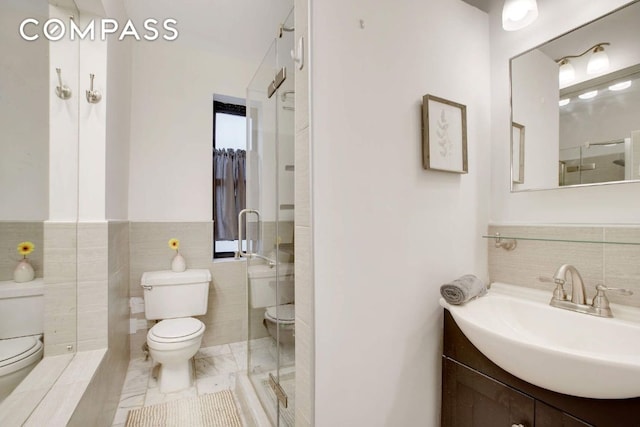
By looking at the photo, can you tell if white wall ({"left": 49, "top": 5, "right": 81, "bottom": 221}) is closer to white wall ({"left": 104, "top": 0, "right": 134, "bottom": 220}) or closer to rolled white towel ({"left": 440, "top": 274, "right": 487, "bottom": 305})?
white wall ({"left": 104, "top": 0, "right": 134, "bottom": 220})

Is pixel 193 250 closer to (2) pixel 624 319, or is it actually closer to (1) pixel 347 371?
(1) pixel 347 371

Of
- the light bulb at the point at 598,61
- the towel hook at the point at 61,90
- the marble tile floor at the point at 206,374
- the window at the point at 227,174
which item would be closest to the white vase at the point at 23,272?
the towel hook at the point at 61,90

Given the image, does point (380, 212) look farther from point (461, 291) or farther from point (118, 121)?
point (118, 121)

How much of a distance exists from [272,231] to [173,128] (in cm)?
153

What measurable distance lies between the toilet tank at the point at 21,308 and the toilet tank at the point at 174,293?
0.68 meters

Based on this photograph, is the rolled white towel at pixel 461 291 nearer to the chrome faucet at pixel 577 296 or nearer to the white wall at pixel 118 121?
the chrome faucet at pixel 577 296

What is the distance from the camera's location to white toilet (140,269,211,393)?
1.83 meters

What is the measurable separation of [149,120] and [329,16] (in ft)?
6.58

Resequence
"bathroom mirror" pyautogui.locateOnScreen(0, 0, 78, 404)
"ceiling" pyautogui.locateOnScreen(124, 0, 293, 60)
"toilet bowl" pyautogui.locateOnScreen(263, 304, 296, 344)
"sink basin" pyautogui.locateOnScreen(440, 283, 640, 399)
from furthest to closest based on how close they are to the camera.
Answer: "ceiling" pyautogui.locateOnScreen(124, 0, 293, 60), "toilet bowl" pyautogui.locateOnScreen(263, 304, 296, 344), "bathroom mirror" pyautogui.locateOnScreen(0, 0, 78, 404), "sink basin" pyautogui.locateOnScreen(440, 283, 640, 399)

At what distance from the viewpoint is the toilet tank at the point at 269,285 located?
4.43ft

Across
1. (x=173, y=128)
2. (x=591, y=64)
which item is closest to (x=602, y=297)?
(x=591, y=64)

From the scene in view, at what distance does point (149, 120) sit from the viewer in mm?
2340

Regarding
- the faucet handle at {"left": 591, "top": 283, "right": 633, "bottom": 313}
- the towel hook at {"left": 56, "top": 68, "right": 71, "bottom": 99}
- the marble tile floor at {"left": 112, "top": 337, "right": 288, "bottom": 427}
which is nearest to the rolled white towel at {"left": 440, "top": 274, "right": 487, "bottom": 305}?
the faucet handle at {"left": 591, "top": 283, "right": 633, "bottom": 313}

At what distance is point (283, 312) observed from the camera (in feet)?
4.75
